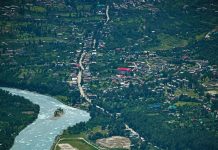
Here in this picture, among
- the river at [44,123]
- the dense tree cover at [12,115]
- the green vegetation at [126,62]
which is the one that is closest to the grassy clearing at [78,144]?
the green vegetation at [126,62]

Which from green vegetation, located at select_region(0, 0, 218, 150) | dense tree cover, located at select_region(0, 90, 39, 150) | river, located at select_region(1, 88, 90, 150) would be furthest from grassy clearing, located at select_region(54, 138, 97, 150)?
dense tree cover, located at select_region(0, 90, 39, 150)

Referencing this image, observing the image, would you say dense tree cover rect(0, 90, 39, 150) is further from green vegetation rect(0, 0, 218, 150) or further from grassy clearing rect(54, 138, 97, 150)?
grassy clearing rect(54, 138, 97, 150)

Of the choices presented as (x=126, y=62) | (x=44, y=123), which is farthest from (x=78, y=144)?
(x=126, y=62)

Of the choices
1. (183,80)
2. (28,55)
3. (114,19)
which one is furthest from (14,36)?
(183,80)

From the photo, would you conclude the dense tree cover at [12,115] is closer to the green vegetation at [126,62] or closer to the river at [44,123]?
the river at [44,123]

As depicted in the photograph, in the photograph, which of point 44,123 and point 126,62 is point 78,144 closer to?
point 44,123
